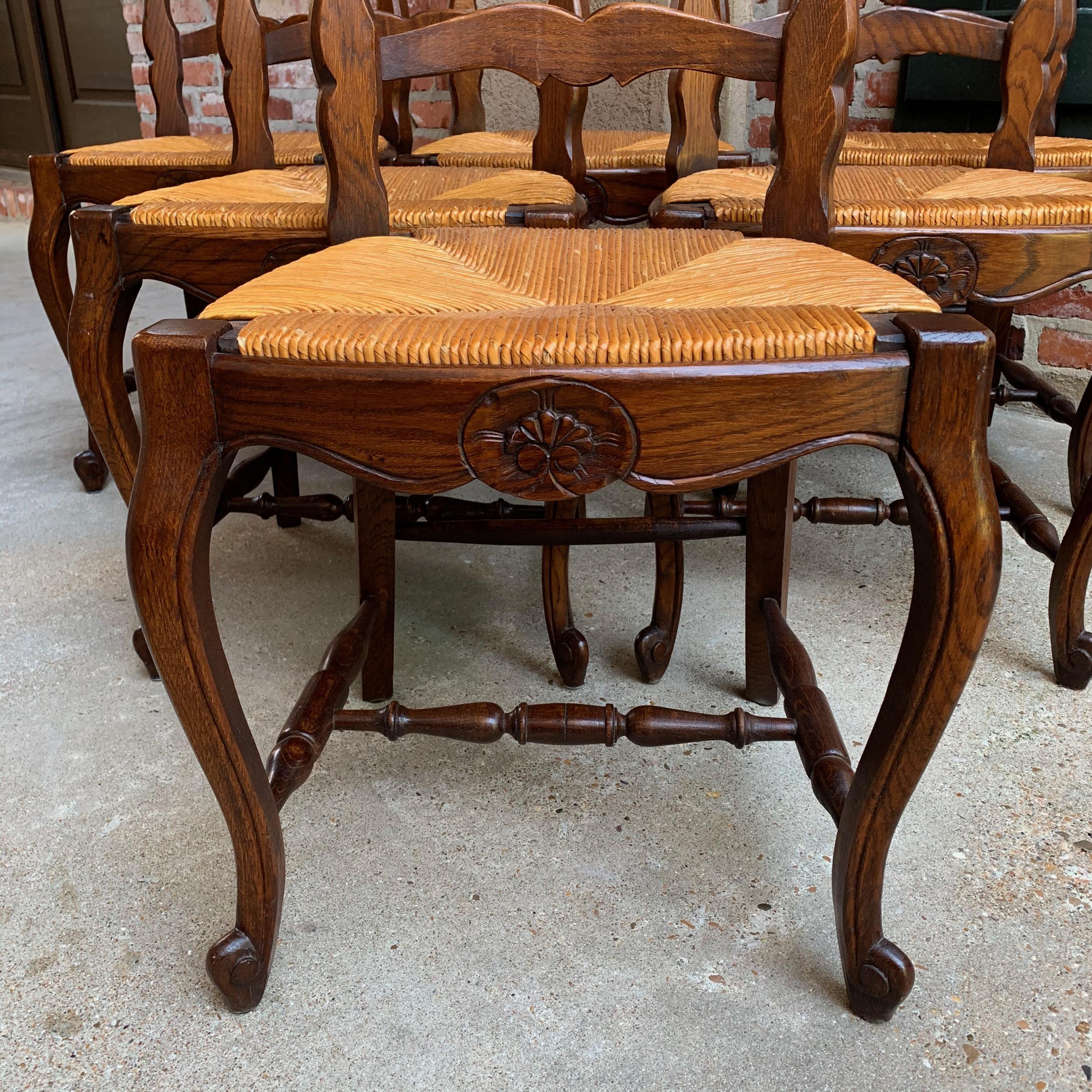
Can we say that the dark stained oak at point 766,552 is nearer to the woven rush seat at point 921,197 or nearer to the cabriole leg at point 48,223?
the woven rush seat at point 921,197

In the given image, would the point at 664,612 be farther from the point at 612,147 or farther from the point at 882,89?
the point at 882,89

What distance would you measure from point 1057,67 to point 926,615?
108 cm

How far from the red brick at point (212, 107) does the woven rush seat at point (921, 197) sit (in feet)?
7.42

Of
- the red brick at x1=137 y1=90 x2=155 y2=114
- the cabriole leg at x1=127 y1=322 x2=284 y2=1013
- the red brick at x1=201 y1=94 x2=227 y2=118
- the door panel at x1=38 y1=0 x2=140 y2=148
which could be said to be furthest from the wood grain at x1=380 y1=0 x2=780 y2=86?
the door panel at x1=38 y1=0 x2=140 y2=148

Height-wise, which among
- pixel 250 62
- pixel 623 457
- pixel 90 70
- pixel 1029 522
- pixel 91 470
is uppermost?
pixel 250 62

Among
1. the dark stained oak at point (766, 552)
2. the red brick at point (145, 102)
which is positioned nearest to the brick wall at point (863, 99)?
the dark stained oak at point (766, 552)

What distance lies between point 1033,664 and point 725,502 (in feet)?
1.54

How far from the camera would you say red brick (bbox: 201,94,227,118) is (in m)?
3.07

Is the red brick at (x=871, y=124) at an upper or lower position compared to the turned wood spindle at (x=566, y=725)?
upper

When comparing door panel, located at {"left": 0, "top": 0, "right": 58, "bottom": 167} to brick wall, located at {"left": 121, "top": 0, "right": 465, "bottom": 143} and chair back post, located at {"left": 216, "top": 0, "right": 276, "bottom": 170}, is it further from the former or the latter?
chair back post, located at {"left": 216, "top": 0, "right": 276, "bottom": 170}

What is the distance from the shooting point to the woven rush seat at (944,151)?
143 centimetres

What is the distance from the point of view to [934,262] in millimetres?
1043


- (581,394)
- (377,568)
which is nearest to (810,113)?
(581,394)

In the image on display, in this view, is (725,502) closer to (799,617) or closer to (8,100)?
(799,617)
